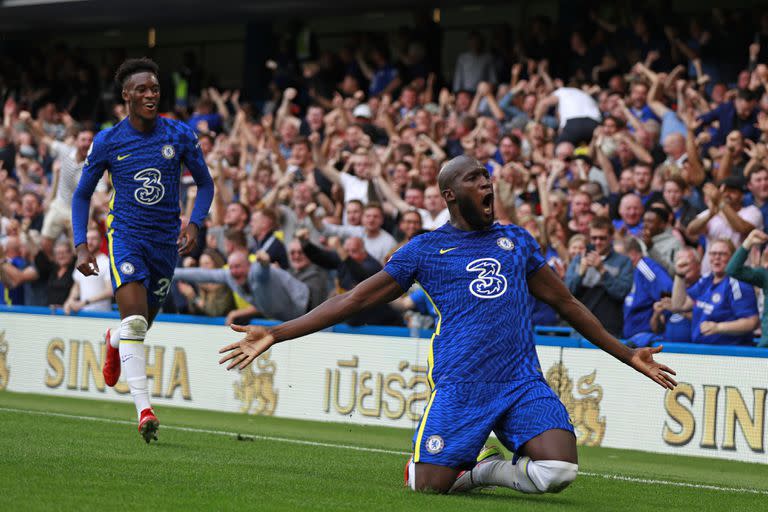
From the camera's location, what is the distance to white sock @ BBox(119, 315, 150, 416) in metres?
9.38

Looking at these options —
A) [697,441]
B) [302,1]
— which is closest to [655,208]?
[697,441]

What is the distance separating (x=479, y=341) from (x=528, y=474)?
0.76 meters

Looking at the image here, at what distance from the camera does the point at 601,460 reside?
10797 mm

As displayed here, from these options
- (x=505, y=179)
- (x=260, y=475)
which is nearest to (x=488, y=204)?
(x=260, y=475)

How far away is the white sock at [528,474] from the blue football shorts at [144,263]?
3.25 meters

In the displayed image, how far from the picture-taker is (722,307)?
38.9ft

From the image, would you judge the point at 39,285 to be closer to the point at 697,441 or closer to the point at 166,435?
the point at 166,435

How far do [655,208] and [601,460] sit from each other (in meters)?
3.29

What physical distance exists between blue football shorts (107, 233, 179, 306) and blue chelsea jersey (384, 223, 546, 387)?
2.65 m

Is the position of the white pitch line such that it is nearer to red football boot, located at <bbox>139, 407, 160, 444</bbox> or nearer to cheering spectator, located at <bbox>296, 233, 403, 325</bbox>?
red football boot, located at <bbox>139, 407, 160, 444</bbox>

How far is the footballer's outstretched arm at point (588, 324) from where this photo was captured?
7273 mm

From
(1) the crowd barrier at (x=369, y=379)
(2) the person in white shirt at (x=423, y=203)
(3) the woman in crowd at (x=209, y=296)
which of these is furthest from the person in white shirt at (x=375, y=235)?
(3) the woman in crowd at (x=209, y=296)

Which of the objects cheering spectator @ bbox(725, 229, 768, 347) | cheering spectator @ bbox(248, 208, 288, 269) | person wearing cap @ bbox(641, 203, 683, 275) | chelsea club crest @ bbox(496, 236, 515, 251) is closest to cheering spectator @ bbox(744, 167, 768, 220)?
person wearing cap @ bbox(641, 203, 683, 275)

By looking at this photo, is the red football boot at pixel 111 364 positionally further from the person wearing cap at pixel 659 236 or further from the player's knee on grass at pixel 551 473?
the person wearing cap at pixel 659 236
